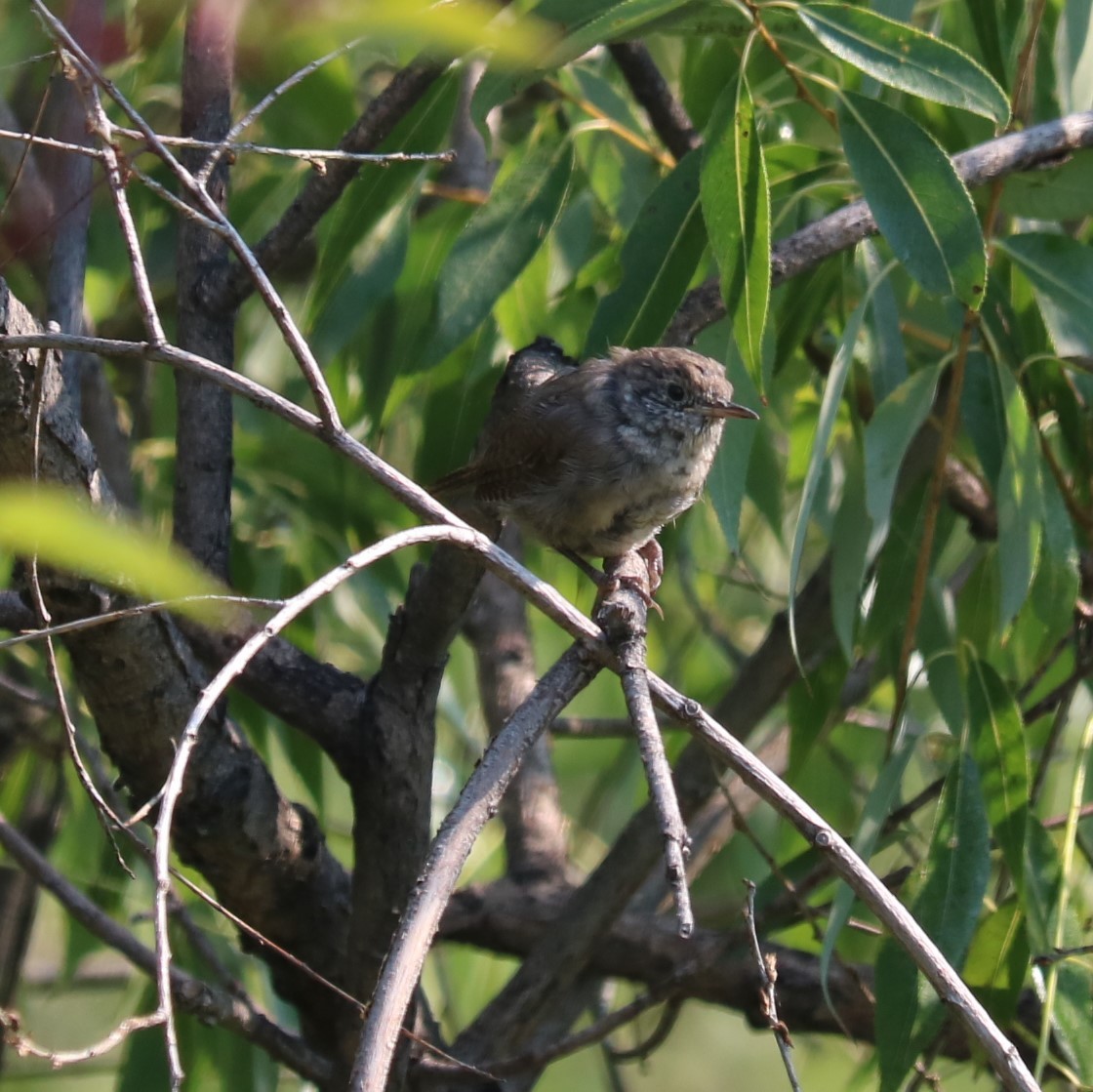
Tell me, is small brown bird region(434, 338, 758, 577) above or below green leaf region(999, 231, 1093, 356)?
below

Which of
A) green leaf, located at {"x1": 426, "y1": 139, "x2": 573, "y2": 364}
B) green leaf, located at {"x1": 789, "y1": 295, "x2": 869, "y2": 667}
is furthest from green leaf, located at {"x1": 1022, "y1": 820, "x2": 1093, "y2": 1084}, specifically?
green leaf, located at {"x1": 426, "y1": 139, "x2": 573, "y2": 364}

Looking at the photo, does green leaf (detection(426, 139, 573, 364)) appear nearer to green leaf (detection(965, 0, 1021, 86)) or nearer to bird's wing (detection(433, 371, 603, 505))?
bird's wing (detection(433, 371, 603, 505))

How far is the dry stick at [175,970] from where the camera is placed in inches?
102

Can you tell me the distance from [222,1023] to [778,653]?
4.98 ft

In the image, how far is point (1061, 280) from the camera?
2.91 metres

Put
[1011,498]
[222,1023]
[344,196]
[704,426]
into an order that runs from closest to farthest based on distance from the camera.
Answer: [222,1023] → [1011,498] → [344,196] → [704,426]

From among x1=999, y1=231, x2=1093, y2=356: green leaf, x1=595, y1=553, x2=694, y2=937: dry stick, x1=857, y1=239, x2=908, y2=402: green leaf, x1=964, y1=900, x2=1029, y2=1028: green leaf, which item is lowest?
x1=964, y1=900, x2=1029, y2=1028: green leaf

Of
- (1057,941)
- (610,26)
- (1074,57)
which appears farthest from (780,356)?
(1057,941)

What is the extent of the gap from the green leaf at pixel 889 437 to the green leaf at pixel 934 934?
0.59m

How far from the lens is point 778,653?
335 centimetres

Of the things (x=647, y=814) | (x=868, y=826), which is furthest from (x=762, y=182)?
(x=647, y=814)

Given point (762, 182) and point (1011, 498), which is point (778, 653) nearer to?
point (1011, 498)

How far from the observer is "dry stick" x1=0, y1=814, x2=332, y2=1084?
260 cm

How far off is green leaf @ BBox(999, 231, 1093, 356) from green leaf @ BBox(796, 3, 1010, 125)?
2.20 ft
